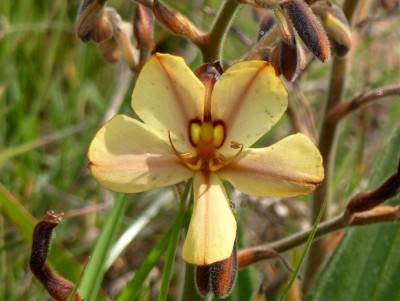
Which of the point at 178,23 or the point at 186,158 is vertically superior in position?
the point at 178,23

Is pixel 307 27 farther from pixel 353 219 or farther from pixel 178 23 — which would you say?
pixel 353 219

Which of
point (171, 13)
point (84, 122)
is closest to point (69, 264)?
point (171, 13)

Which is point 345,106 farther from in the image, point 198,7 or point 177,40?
point 177,40

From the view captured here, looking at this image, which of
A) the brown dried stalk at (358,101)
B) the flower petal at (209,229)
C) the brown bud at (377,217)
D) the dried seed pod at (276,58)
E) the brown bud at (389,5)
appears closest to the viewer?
the flower petal at (209,229)

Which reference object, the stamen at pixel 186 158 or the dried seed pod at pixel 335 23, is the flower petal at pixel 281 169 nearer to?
the stamen at pixel 186 158

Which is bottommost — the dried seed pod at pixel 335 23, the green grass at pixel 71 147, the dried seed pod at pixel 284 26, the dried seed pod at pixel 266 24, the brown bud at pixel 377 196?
Answer: the green grass at pixel 71 147

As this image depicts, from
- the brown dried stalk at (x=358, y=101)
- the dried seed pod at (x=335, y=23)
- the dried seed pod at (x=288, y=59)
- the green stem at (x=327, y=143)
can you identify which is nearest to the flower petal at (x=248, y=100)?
the dried seed pod at (x=288, y=59)

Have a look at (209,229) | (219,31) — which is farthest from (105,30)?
(209,229)
